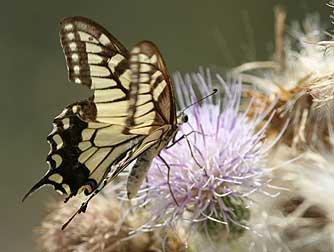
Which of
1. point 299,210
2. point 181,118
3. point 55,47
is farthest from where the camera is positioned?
point 55,47

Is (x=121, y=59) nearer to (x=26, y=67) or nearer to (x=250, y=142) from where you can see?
(x=250, y=142)

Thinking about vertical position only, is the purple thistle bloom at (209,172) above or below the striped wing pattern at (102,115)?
below

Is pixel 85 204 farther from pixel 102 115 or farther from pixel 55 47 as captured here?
pixel 55 47

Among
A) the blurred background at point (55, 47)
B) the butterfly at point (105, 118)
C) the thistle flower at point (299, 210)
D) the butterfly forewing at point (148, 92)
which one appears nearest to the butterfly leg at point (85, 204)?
the butterfly at point (105, 118)

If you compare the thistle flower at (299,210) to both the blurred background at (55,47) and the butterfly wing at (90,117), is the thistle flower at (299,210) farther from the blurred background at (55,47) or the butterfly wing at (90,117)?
the blurred background at (55,47)

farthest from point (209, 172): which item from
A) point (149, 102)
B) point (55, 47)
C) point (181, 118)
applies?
point (55, 47)

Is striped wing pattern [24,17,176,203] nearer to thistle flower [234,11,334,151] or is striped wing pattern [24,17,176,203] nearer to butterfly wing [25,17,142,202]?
butterfly wing [25,17,142,202]

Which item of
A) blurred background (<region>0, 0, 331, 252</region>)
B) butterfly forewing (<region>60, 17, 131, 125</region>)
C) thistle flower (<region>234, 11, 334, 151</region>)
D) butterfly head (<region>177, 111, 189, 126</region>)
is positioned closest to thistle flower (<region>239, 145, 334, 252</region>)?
thistle flower (<region>234, 11, 334, 151</region>)
